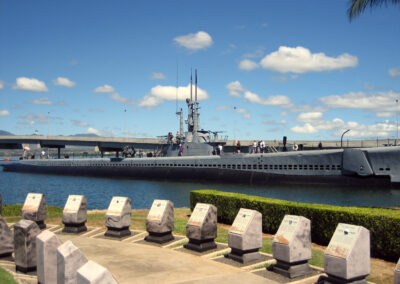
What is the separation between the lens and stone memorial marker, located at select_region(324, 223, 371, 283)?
6770mm

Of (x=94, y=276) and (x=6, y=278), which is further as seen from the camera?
(x=6, y=278)

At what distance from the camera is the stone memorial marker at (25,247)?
8305mm

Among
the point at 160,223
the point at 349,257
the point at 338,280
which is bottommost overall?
the point at 338,280

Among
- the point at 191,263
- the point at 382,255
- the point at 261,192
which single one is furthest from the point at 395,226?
the point at 261,192

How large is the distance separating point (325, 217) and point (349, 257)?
202 inches

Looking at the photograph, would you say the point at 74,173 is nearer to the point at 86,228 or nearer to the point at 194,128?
the point at 194,128

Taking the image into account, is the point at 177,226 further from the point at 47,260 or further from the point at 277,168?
the point at 277,168

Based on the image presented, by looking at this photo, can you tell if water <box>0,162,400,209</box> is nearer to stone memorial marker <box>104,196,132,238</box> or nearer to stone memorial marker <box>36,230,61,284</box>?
stone memorial marker <box>104,196,132,238</box>

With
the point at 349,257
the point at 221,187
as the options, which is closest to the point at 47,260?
the point at 349,257

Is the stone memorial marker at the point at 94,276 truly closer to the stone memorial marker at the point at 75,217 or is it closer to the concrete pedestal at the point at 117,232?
the concrete pedestal at the point at 117,232

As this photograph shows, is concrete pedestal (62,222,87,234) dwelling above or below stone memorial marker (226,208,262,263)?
below

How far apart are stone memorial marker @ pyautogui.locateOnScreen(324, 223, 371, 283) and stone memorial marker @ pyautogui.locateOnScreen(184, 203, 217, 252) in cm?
348

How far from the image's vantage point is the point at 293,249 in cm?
778

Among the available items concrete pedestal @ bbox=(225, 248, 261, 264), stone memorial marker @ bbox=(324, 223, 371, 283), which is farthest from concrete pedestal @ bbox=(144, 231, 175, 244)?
stone memorial marker @ bbox=(324, 223, 371, 283)
